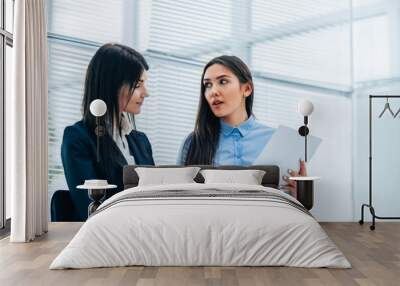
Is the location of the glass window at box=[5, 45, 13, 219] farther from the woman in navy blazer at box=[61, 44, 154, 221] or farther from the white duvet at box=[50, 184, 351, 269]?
the white duvet at box=[50, 184, 351, 269]

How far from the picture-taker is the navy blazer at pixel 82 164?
23.7 feet

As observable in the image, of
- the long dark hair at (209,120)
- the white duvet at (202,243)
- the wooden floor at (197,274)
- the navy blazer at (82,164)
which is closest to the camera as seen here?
the wooden floor at (197,274)

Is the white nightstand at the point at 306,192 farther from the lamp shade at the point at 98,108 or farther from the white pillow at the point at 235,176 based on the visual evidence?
the lamp shade at the point at 98,108

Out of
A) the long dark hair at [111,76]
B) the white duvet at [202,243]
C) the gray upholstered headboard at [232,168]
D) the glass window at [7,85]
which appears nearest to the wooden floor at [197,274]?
the white duvet at [202,243]

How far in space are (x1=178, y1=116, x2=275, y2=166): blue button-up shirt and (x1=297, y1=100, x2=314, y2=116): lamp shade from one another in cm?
45

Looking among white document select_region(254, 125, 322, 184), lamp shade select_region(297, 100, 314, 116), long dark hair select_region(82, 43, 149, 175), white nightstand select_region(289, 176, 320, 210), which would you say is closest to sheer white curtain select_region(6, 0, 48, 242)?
long dark hair select_region(82, 43, 149, 175)

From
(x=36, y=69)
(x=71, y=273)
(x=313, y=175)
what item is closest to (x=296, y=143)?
(x=313, y=175)

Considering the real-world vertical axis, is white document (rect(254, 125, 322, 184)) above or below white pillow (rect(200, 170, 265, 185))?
above

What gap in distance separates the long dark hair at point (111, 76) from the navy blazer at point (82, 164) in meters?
0.24

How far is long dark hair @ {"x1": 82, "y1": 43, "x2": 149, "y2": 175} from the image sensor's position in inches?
287

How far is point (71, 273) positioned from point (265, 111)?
3848mm

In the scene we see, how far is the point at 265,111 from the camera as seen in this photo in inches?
289

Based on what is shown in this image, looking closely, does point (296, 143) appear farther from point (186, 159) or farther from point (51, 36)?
point (51, 36)

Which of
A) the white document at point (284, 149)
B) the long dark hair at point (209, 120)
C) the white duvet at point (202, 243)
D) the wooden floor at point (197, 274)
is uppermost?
the long dark hair at point (209, 120)
